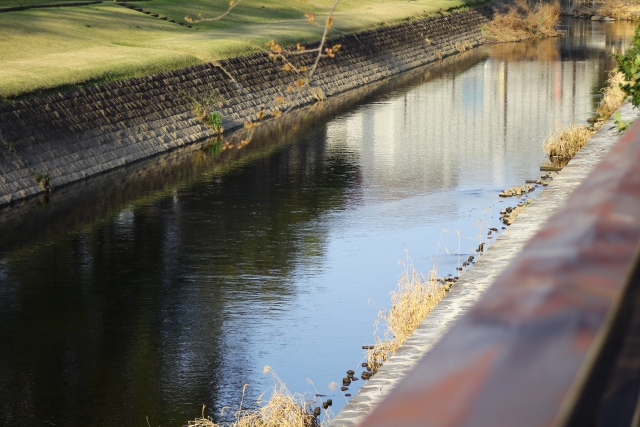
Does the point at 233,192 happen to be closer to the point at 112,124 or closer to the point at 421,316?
the point at 112,124

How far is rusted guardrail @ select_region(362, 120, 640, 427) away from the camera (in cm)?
59

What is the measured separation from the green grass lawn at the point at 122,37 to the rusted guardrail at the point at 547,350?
20.4m

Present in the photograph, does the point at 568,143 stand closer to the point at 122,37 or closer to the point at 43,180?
the point at 43,180

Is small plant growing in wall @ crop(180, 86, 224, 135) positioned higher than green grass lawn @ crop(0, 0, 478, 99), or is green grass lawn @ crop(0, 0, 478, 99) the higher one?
green grass lawn @ crop(0, 0, 478, 99)

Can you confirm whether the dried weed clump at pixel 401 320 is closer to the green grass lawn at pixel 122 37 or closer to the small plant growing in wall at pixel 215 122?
the green grass lawn at pixel 122 37

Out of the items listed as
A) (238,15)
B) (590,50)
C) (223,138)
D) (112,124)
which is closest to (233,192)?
(112,124)

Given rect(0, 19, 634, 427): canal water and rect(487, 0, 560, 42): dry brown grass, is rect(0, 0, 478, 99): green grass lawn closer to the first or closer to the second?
rect(0, 19, 634, 427): canal water

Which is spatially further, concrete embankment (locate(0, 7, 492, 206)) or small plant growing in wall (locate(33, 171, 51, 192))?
concrete embankment (locate(0, 7, 492, 206))

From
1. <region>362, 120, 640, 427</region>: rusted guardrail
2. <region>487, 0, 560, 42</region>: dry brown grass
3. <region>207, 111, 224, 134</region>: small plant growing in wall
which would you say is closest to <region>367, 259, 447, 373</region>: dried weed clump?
<region>362, 120, 640, 427</region>: rusted guardrail

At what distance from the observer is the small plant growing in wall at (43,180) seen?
20.2 meters

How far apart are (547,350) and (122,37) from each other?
33313 mm

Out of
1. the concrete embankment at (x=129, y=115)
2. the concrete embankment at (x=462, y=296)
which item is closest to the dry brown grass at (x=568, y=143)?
the concrete embankment at (x=462, y=296)

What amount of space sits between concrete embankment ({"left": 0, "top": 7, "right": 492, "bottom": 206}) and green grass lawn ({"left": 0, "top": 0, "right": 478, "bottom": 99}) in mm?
639

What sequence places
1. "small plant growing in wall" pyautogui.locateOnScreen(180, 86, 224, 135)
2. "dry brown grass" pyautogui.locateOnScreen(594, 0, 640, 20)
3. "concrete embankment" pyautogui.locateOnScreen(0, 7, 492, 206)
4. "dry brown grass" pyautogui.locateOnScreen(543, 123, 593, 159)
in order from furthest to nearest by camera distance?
"dry brown grass" pyautogui.locateOnScreen(594, 0, 640, 20) → "small plant growing in wall" pyautogui.locateOnScreen(180, 86, 224, 135) → "dry brown grass" pyautogui.locateOnScreen(543, 123, 593, 159) → "concrete embankment" pyautogui.locateOnScreen(0, 7, 492, 206)
